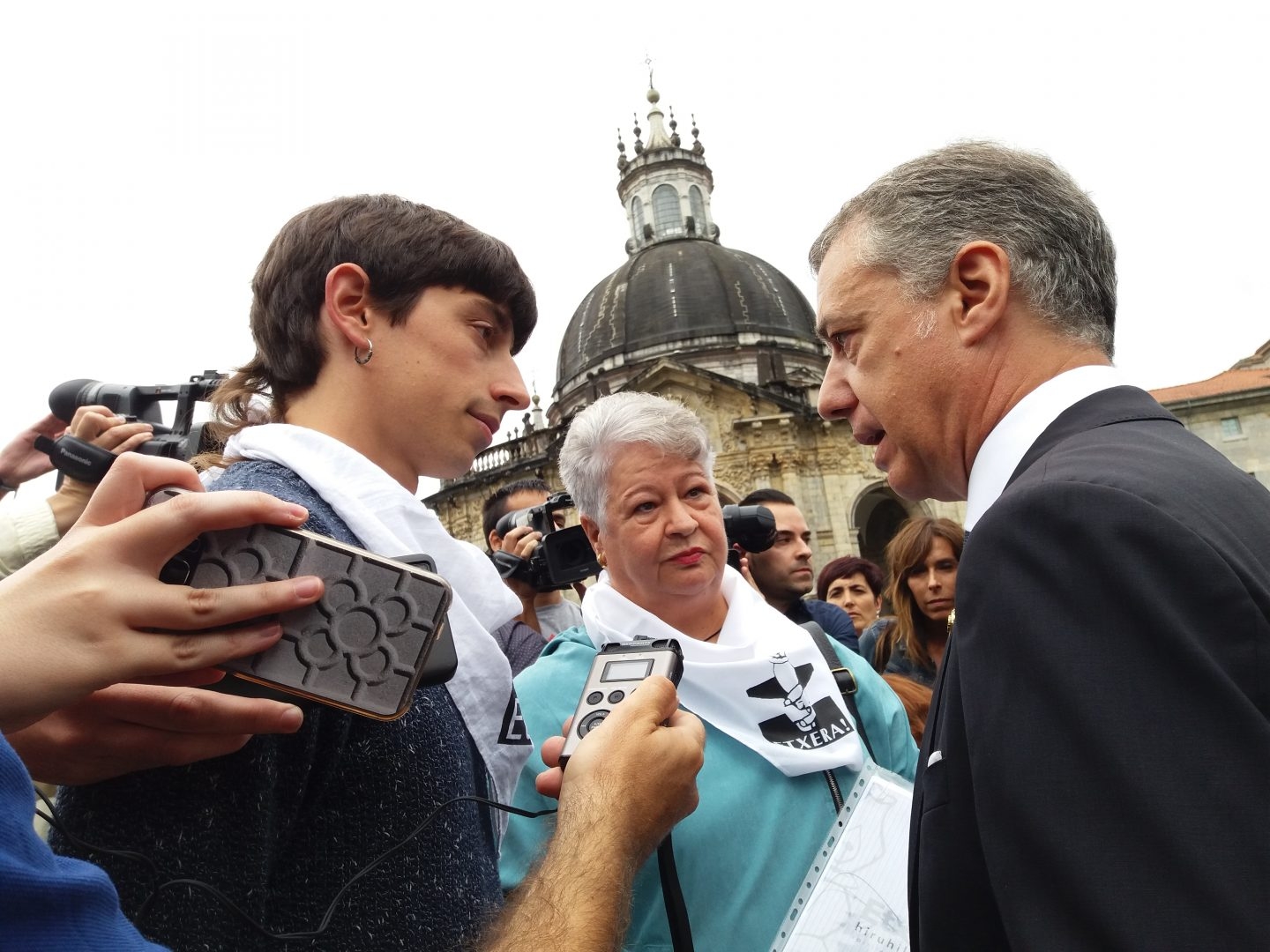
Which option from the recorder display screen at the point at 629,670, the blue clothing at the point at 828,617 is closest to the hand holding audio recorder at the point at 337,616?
the recorder display screen at the point at 629,670

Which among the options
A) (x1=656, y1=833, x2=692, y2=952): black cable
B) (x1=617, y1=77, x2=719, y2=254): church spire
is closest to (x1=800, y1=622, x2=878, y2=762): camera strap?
(x1=656, y1=833, x2=692, y2=952): black cable

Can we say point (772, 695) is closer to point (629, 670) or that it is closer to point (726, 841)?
point (726, 841)

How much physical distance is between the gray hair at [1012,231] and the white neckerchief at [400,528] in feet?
3.85

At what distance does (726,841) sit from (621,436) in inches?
49.8

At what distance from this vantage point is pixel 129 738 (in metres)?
1.10

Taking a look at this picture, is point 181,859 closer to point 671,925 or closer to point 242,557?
point 242,557

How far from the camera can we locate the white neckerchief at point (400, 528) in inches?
59.0

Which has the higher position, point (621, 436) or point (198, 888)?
point (621, 436)

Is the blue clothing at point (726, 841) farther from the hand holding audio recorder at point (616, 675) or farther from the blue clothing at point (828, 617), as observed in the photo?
the blue clothing at point (828, 617)

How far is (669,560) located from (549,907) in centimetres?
152

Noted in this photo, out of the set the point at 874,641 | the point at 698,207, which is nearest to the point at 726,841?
the point at 874,641

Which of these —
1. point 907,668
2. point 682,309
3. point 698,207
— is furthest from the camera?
point 698,207

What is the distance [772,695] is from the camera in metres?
2.33

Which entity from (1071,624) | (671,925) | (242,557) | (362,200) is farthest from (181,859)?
(362,200)
